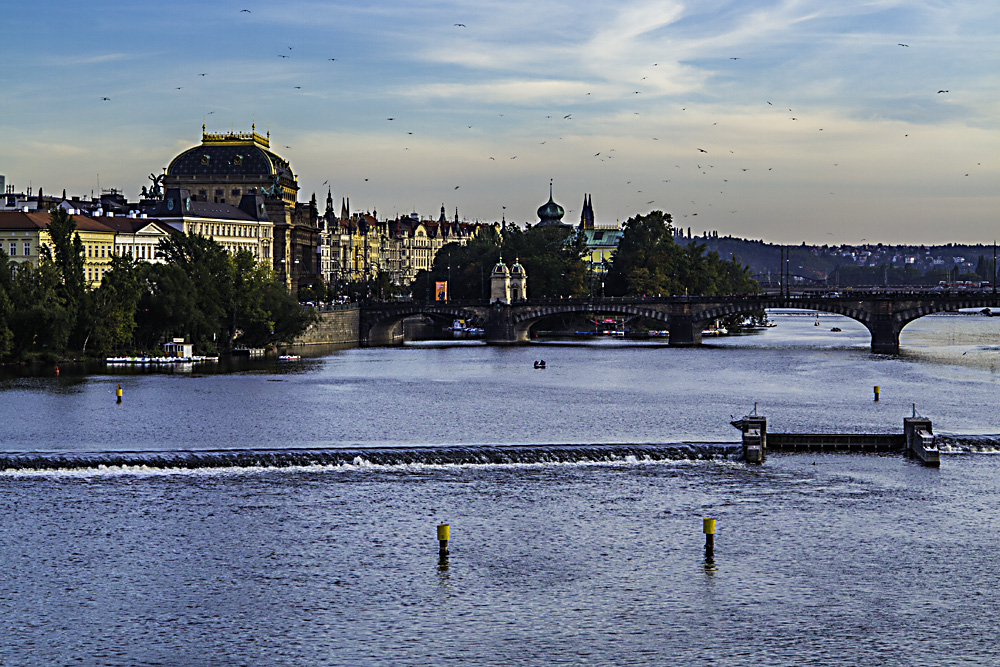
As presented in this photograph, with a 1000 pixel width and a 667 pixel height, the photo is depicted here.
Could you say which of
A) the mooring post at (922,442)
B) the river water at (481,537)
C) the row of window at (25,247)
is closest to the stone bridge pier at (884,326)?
the river water at (481,537)

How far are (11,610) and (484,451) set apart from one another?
1099 inches

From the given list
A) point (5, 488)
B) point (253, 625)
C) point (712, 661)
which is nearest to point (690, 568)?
point (712, 661)

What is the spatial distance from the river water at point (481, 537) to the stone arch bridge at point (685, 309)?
2433 inches

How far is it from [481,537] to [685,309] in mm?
117036

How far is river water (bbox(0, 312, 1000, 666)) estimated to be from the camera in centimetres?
3850

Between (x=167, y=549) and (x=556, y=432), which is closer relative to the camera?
(x=167, y=549)

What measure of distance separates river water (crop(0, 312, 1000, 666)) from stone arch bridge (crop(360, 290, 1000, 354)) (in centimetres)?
6180

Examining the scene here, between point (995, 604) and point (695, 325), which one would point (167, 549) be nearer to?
point (995, 604)

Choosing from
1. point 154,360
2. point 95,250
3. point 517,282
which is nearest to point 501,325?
point 517,282

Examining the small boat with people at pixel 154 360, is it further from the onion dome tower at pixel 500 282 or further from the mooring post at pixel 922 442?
the mooring post at pixel 922 442

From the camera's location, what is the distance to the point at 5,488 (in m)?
57.8

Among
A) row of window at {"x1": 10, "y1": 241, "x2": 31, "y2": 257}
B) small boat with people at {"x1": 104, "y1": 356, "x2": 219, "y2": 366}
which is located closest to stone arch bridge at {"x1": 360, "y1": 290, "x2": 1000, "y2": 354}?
small boat with people at {"x1": 104, "y1": 356, "x2": 219, "y2": 366}

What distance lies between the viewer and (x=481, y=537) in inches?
1956

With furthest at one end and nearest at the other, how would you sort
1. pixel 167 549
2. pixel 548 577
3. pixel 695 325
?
1. pixel 695 325
2. pixel 167 549
3. pixel 548 577
